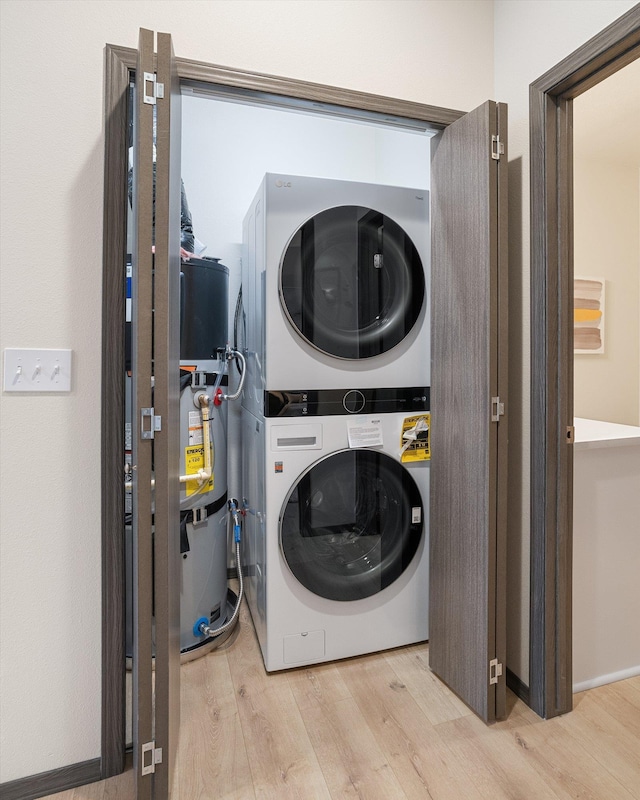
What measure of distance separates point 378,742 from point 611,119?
3.03 meters

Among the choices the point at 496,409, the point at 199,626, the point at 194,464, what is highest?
the point at 496,409

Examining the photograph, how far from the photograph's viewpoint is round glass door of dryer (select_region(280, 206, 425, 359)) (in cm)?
177

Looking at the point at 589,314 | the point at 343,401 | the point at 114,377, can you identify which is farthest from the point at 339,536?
the point at 589,314

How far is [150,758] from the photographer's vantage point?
1202 millimetres

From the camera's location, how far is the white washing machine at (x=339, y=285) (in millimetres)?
1762

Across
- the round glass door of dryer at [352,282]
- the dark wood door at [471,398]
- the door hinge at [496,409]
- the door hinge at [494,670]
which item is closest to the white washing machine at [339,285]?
the round glass door of dryer at [352,282]

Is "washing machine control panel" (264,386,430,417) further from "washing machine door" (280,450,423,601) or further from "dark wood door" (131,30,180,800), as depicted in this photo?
"dark wood door" (131,30,180,800)

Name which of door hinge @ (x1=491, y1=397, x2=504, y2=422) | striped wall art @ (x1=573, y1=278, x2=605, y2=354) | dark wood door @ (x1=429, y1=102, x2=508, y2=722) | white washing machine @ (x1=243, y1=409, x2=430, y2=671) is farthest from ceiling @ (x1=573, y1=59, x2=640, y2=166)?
white washing machine @ (x1=243, y1=409, x2=430, y2=671)

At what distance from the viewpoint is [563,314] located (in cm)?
154

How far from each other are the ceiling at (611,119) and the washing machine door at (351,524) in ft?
6.57

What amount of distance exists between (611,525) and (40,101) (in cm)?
222

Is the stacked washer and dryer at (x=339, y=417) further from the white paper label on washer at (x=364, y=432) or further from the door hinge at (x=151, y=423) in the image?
the door hinge at (x=151, y=423)

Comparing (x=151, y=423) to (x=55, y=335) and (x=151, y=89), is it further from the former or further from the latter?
(x=151, y=89)

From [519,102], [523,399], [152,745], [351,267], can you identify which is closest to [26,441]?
[152,745]
